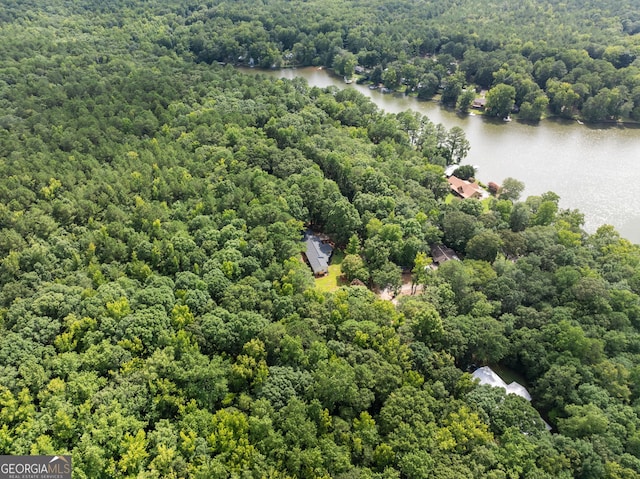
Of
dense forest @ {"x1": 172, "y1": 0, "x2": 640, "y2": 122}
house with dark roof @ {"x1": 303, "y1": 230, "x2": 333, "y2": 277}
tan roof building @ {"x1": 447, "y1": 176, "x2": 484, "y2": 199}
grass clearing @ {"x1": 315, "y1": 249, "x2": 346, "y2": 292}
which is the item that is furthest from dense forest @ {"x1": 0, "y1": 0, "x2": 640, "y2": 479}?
dense forest @ {"x1": 172, "y1": 0, "x2": 640, "y2": 122}

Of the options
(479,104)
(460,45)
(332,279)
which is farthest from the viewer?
(460,45)

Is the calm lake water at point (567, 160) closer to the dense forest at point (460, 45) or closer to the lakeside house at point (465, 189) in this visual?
the dense forest at point (460, 45)

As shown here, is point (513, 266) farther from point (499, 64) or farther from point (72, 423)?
point (499, 64)

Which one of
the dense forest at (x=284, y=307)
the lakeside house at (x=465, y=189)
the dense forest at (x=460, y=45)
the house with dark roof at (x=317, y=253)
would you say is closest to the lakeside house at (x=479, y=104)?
the dense forest at (x=460, y=45)

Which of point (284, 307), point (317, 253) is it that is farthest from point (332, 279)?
point (284, 307)

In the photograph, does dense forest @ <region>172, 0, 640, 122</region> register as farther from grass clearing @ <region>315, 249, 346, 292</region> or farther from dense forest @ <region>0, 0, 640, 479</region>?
grass clearing @ <region>315, 249, 346, 292</region>

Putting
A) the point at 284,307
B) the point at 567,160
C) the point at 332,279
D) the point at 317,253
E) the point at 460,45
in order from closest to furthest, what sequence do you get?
the point at 284,307, the point at 332,279, the point at 317,253, the point at 567,160, the point at 460,45

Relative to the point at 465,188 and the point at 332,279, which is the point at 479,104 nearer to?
the point at 465,188
